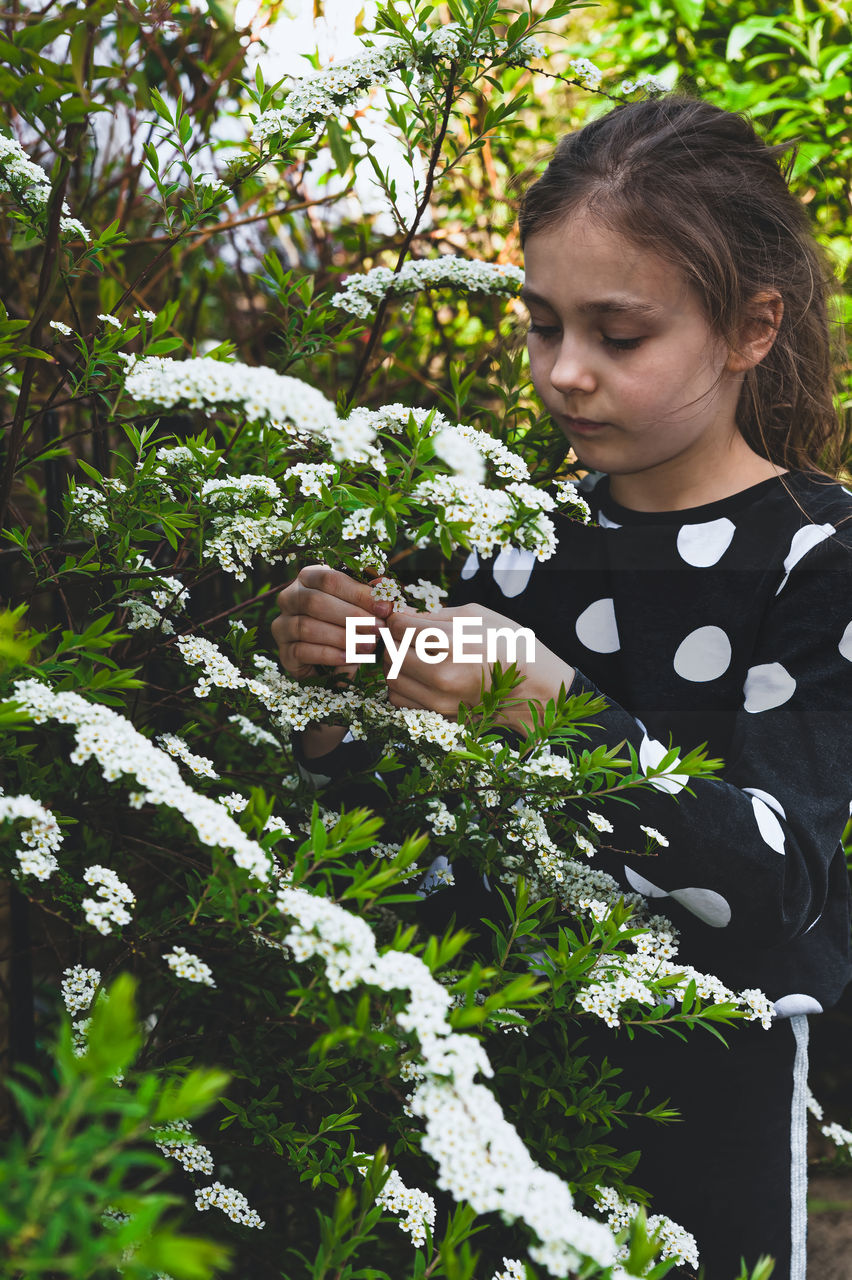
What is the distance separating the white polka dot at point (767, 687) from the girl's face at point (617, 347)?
0.37 m

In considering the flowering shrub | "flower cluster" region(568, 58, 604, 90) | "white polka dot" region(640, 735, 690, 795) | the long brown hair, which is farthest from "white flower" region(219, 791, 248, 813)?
"flower cluster" region(568, 58, 604, 90)

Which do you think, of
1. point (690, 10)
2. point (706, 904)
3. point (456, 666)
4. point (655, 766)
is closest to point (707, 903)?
point (706, 904)

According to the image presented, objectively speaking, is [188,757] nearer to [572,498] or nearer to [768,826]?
[572,498]

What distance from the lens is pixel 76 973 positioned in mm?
1183

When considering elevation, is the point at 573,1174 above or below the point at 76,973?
below

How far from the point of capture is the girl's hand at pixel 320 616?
125cm

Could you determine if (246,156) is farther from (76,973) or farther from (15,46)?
(76,973)

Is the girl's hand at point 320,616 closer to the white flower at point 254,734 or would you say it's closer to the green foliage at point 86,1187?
the white flower at point 254,734

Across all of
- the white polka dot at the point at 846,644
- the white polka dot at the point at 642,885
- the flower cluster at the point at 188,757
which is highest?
the white polka dot at the point at 846,644

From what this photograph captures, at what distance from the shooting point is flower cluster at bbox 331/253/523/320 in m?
1.59

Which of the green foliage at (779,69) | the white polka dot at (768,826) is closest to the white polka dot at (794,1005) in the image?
the white polka dot at (768,826)

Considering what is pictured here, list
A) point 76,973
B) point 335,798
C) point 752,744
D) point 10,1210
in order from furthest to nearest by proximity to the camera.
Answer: point 335,798 < point 752,744 < point 76,973 < point 10,1210

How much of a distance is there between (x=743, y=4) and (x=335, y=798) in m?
2.56

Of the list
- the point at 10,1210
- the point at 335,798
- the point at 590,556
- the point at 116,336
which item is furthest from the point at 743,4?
the point at 10,1210
